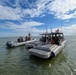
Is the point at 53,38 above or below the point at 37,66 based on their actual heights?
above

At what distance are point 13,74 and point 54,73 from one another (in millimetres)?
2884

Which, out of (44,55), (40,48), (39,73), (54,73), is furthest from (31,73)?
(40,48)

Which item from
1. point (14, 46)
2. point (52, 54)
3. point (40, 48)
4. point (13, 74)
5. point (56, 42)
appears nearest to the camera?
point (13, 74)

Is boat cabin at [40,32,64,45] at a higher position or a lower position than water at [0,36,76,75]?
higher

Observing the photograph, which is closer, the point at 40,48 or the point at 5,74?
the point at 5,74

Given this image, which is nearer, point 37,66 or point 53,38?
point 37,66

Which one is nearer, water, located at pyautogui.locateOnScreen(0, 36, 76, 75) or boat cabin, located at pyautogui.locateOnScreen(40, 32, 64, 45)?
water, located at pyautogui.locateOnScreen(0, 36, 76, 75)

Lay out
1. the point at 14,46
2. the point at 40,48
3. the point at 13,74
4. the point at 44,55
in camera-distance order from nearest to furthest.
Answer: the point at 13,74, the point at 44,55, the point at 40,48, the point at 14,46

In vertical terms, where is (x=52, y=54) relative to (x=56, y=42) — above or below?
below

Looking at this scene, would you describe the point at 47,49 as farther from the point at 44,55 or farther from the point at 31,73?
the point at 31,73

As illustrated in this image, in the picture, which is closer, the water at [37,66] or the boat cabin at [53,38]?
the water at [37,66]

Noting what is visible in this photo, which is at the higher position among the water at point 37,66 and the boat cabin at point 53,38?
the boat cabin at point 53,38

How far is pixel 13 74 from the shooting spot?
247 inches

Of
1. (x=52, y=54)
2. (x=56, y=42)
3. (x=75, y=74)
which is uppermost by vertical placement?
Answer: (x=56, y=42)
